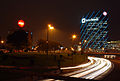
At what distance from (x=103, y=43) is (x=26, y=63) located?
7048 inches

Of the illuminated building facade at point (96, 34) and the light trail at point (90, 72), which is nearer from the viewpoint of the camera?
the light trail at point (90, 72)

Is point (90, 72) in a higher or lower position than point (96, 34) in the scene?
lower

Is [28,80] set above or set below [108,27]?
below

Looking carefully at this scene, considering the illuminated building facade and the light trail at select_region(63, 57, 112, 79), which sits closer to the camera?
the light trail at select_region(63, 57, 112, 79)

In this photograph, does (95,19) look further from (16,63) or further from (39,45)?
(16,63)

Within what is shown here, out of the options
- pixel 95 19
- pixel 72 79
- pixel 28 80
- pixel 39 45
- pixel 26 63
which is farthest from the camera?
pixel 95 19

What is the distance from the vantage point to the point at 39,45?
109 feet

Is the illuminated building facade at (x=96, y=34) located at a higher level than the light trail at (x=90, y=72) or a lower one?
higher

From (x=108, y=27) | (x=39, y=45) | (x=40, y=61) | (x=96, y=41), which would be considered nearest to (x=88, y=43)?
(x=96, y=41)

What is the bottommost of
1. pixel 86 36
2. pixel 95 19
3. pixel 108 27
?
pixel 86 36

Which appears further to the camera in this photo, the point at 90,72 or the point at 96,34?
the point at 96,34

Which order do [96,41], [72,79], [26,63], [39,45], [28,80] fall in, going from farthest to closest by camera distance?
[96,41], [39,45], [26,63], [28,80], [72,79]

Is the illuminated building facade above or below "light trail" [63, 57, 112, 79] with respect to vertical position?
above

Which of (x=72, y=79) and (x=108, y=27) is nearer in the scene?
(x=72, y=79)
